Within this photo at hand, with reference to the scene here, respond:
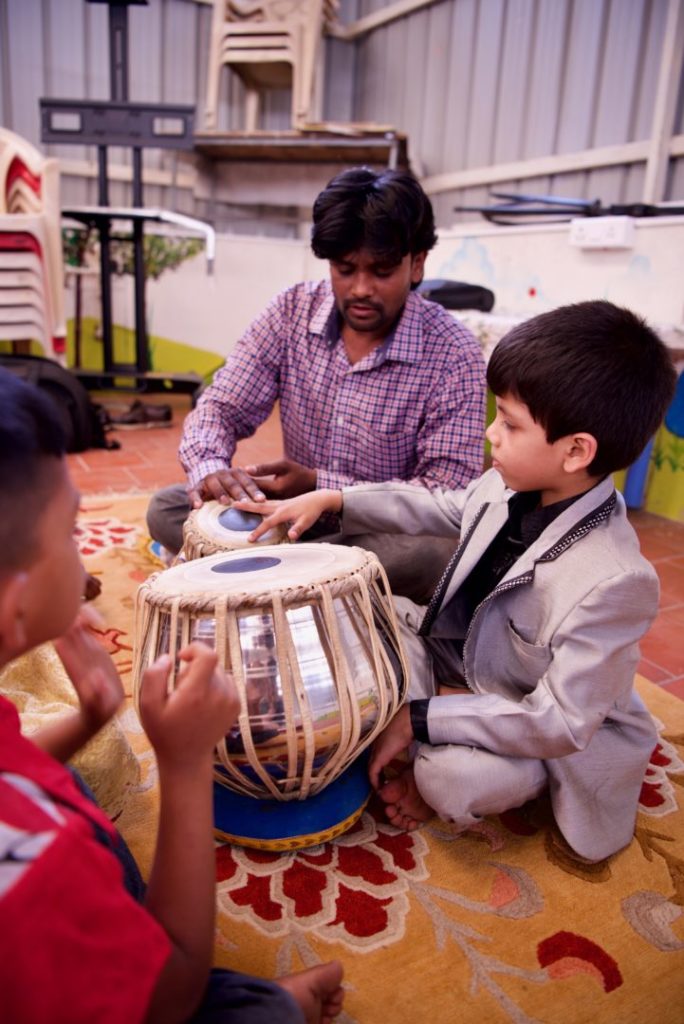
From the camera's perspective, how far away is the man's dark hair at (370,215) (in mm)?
1683

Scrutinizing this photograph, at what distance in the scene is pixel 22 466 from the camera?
591 millimetres

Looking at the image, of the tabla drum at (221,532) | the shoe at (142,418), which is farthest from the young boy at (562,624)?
the shoe at (142,418)

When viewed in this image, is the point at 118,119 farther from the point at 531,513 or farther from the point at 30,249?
the point at 531,513

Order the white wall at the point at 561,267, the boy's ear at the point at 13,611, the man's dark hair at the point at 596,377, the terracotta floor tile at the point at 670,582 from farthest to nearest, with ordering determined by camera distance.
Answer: the white wall at the point at 561,267 < the terracotta floor tile at the point at 670,582 < the man's dark hair at the point at 596,377 < the boy's ear at the point at 13,611

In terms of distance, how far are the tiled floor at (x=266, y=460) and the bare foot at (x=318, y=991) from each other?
121cm

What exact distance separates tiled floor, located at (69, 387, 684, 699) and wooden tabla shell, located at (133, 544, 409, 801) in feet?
3.41

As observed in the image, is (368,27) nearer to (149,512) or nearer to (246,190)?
(246,190)

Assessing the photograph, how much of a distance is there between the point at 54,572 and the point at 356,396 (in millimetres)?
1340

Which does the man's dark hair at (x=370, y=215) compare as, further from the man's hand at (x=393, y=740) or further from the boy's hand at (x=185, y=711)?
the boy's hand at (x=185, y=711)

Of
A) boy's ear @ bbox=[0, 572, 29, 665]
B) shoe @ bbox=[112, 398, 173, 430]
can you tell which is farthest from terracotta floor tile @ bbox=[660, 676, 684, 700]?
shoe @ bbox=[112, 398, 173, 430]

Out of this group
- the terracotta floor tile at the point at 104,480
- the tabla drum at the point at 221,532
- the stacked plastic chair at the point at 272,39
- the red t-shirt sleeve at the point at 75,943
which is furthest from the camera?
the stacked plastic chair at the point at 272,39

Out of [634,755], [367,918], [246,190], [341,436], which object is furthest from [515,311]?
[246,190]

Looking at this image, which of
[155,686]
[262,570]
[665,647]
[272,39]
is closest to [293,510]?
[262,570]

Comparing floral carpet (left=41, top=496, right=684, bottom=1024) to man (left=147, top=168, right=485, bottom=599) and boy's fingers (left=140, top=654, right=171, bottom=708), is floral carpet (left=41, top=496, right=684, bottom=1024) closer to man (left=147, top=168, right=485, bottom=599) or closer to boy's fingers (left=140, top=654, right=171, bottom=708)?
boy's fingers (left=140, top=654, right=171, bottom=708)
